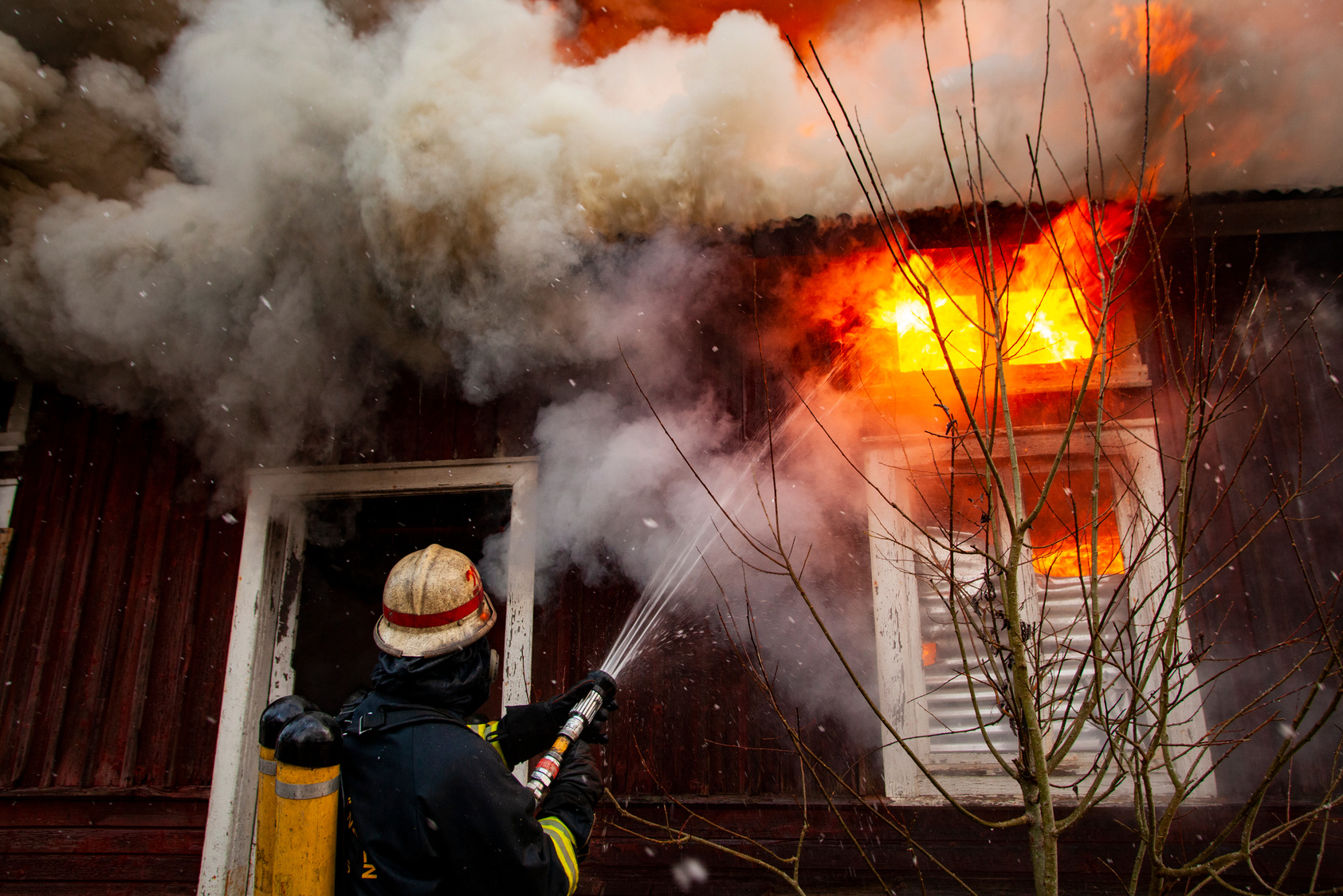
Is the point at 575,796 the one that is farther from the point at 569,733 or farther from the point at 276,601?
the point at 276,601

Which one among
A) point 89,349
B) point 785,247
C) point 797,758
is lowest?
point 797,758

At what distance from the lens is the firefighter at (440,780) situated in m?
2.05

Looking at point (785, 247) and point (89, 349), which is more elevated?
point (785, 247)

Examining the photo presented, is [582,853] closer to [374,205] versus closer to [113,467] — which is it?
[374,205]

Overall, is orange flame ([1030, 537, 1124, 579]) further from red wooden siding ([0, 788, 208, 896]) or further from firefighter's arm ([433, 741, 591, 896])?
red wooden siding ([0, 788, 208, 896])

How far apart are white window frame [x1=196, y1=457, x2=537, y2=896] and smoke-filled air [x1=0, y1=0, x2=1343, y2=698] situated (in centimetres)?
18

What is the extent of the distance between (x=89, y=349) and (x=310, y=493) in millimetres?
1589

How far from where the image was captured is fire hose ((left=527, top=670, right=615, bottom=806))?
94.9 inches

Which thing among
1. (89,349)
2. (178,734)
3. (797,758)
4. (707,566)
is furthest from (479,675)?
(89,349)

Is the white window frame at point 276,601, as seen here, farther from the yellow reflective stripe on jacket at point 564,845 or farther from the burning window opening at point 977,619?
the burning window opening at point 977,619

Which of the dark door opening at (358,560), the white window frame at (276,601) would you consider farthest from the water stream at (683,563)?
the dark door opening at (358,560)

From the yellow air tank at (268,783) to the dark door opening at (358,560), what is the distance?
6.47 ft

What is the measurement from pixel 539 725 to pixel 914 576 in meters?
2.27

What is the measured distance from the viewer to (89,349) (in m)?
Result: 4.60
